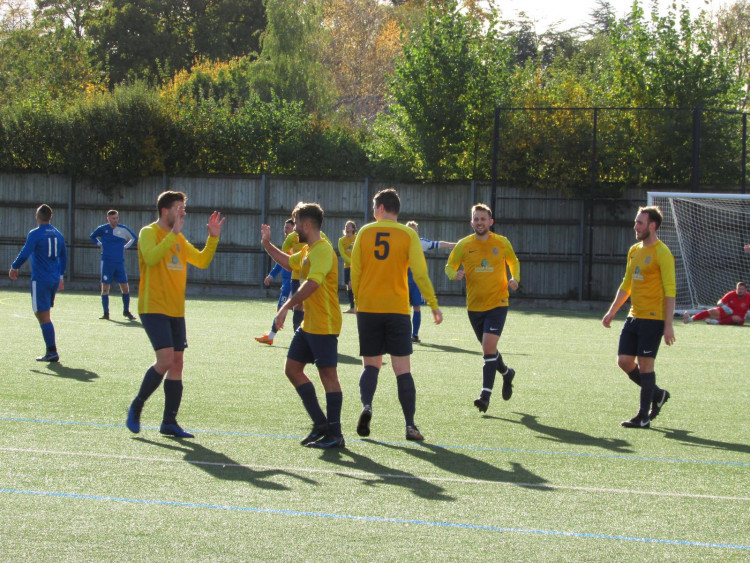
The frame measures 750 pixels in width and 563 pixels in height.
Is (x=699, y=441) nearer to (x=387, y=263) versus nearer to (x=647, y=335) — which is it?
(x=647, y=335)

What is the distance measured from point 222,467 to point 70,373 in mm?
4885

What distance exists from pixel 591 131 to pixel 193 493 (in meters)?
20.5

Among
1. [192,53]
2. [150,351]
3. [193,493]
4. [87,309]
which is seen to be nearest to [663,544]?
[193,493]

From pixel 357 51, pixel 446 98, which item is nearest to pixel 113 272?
pixel 446 98

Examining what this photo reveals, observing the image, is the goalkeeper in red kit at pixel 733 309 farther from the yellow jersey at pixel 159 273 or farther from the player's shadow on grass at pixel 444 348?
the yellow jersey at pixel 159 273

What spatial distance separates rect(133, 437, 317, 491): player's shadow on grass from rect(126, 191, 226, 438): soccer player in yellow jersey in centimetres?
34

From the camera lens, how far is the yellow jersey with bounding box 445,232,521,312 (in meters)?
9.17

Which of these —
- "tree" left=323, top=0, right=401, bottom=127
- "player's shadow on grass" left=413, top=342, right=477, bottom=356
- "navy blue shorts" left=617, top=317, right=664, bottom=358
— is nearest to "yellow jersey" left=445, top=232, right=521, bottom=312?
"navy blue shorts" left=617, top=317, right=664, bottom=358

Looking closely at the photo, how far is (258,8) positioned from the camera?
5228cm

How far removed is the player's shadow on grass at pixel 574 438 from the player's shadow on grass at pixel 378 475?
5.81 feet

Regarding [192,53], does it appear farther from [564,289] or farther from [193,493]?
[193,493]

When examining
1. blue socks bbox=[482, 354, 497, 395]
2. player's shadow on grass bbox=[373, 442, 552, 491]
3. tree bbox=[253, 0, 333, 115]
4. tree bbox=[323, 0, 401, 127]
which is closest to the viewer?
player's shadow on grass bbox=[373, 442, 552, 491]

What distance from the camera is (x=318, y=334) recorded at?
702 centimetres

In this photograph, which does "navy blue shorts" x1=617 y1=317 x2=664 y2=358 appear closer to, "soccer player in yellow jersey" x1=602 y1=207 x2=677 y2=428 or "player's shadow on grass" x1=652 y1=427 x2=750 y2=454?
"soccer player in yellow jersey" x1=602 y1=207 x2=677 y2=428
